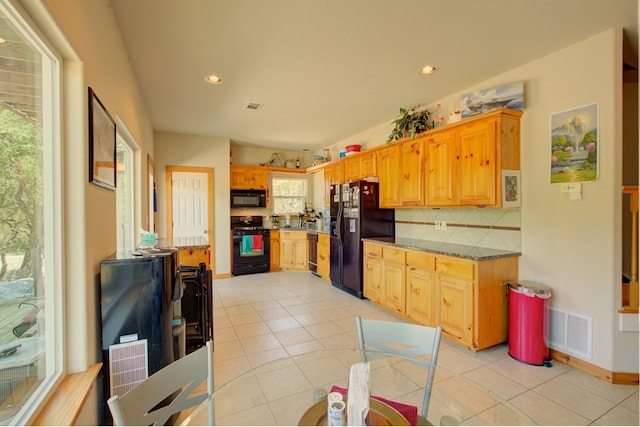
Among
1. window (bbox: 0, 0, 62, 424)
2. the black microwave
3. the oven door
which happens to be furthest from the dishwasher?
window (bbox: 0, 0, 62, 424)

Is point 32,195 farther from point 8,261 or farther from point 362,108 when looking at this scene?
point 362,108

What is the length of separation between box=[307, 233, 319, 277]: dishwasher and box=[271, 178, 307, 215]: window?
1.14 m

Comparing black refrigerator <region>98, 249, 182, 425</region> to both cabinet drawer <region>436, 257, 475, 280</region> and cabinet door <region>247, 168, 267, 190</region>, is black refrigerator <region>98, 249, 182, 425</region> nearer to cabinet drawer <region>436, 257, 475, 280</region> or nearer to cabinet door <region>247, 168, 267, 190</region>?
cabinet drawer <region>436, 257, 475, 280</region>

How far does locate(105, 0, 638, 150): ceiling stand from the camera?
A: 2.03 m

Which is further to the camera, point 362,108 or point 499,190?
point 362,108

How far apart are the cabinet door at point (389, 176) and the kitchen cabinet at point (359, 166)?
0.18 meters

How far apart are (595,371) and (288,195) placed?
5.73 meters

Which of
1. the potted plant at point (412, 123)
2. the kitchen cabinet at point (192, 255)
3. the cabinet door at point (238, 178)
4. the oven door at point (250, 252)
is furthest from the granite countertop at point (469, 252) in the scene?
the cabinet door at point (238, 178)

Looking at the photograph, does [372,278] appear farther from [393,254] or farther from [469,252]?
[469,252]

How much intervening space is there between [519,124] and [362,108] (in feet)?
6.32

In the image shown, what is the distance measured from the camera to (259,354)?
8.86 feet

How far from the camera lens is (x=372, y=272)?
408cm

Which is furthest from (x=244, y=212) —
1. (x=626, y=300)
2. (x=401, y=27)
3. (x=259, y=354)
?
(x=626, y=300)

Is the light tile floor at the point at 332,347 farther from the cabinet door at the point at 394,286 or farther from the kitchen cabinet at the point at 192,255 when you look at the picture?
the kitchen cabinet at the point at 192,255
